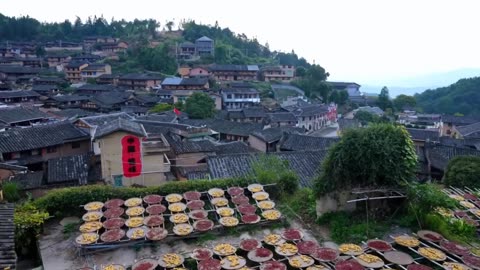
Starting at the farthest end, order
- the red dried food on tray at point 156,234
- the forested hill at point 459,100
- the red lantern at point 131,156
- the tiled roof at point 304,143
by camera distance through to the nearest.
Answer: the forested hill at point 459,100 → the tiled roof at point 304,143 → the red lantern at point 131,156 → the red dried food on tray at point 156,234

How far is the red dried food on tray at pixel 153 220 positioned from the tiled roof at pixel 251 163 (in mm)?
5587

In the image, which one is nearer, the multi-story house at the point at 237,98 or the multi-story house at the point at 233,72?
the multi-story house at the point at 237,98

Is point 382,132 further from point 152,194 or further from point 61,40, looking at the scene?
point 61,40

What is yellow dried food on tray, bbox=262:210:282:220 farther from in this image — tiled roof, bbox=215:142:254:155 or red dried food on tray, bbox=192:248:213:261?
tiled roof, bbox=215:142:254:155

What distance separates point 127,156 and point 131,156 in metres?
0.22

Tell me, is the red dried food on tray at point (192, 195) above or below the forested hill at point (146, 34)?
below

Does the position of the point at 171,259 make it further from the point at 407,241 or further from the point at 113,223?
the point at 407,241

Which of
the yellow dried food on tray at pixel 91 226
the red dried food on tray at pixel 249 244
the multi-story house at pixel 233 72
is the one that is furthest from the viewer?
the multi-story house at pixel 233 72

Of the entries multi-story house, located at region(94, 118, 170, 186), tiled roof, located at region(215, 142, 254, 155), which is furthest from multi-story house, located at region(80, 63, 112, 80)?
multi-story house, located at region(94, 118, 170, 186)

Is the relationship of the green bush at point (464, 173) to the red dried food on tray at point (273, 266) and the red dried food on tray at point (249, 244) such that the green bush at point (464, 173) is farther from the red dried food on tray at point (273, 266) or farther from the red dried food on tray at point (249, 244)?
the red dried food on tray at point (273, 266)

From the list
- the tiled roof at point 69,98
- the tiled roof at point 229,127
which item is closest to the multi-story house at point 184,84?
the tiled roof at point 69,98

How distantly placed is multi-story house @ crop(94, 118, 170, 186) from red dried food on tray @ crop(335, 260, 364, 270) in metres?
13.4

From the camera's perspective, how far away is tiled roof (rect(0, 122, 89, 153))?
24.1m

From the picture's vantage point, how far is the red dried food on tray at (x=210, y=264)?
9.58 metres
